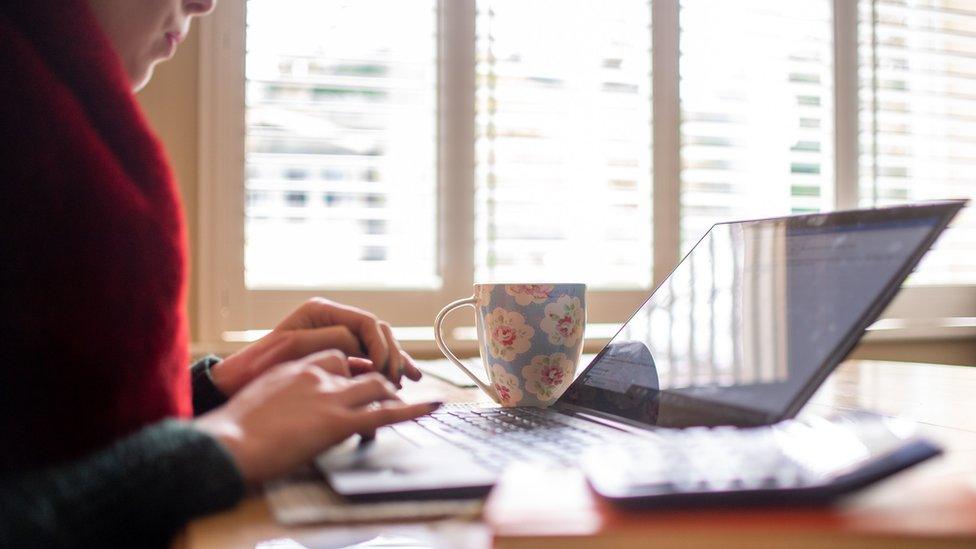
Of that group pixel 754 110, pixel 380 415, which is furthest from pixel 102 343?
pixel 754 110

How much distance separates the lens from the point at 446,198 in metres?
1.88

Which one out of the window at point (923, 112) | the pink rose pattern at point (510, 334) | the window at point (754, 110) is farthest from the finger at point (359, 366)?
the window at point (923, 112)

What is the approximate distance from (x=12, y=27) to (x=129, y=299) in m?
0.17

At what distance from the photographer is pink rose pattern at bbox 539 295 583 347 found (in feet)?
2.41

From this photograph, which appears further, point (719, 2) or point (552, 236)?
point (719, 2)

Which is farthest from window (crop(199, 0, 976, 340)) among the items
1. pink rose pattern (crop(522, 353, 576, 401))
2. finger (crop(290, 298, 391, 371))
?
pink rose pattern (crop(522, 353, 576, 401))

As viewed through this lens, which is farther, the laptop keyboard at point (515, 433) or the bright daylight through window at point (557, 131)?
the bright daylight through window at point (557, 131)

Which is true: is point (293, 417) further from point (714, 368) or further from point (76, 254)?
point (714, 368)

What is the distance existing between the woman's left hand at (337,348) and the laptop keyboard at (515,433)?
0.06 m

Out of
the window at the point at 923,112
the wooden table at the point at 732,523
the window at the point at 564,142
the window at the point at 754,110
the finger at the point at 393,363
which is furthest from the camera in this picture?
the window at the point at 923,112

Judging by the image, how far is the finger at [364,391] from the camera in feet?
1.61

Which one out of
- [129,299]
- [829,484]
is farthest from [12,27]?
[829,484]

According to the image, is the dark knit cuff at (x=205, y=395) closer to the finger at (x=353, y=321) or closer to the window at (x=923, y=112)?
the finger at (x=353, y=321)

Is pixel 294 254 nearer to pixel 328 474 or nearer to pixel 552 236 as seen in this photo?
pixel 552 236
